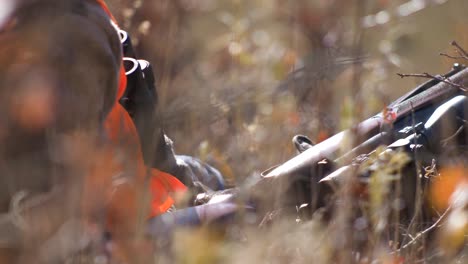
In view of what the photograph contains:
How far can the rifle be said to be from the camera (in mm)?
2492

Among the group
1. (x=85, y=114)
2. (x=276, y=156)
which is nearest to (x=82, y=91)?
(x=85, y=114)

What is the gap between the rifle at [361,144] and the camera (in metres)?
2.49

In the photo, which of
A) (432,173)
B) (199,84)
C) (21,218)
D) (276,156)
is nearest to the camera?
(21,218)

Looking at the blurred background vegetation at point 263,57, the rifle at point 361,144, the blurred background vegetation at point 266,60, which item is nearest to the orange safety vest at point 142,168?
the rifle at point 361,144

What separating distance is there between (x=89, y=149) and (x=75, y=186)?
0.12m

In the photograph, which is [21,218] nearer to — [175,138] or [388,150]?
[388,150]

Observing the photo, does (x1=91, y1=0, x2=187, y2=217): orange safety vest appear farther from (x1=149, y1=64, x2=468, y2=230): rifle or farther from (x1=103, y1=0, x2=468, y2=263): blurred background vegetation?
(x1=103, y1=0, x2=468, y2=263): blurred background vegetation

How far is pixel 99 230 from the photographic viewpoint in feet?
6.91

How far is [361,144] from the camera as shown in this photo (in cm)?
279

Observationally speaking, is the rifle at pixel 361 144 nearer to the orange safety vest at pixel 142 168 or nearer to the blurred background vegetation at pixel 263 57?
the orange safety vest at pixel 142 168

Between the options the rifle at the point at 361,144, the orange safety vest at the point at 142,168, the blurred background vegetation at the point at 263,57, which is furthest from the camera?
the blurred background vegetation at the point at 263,57

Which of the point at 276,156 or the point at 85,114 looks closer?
the point at 85,114

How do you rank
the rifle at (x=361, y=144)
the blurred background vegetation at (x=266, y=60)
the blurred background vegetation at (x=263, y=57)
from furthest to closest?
the blurred background vegetation at (x=263, y=57) < the blurred background vegetation at (x=266, y=60) < the rifle at (x=361, y=144)

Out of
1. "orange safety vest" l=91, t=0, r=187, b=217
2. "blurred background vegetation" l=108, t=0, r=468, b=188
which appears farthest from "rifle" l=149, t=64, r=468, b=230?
"blurred background vegetation" l=108, t=0, r=468, b=188
